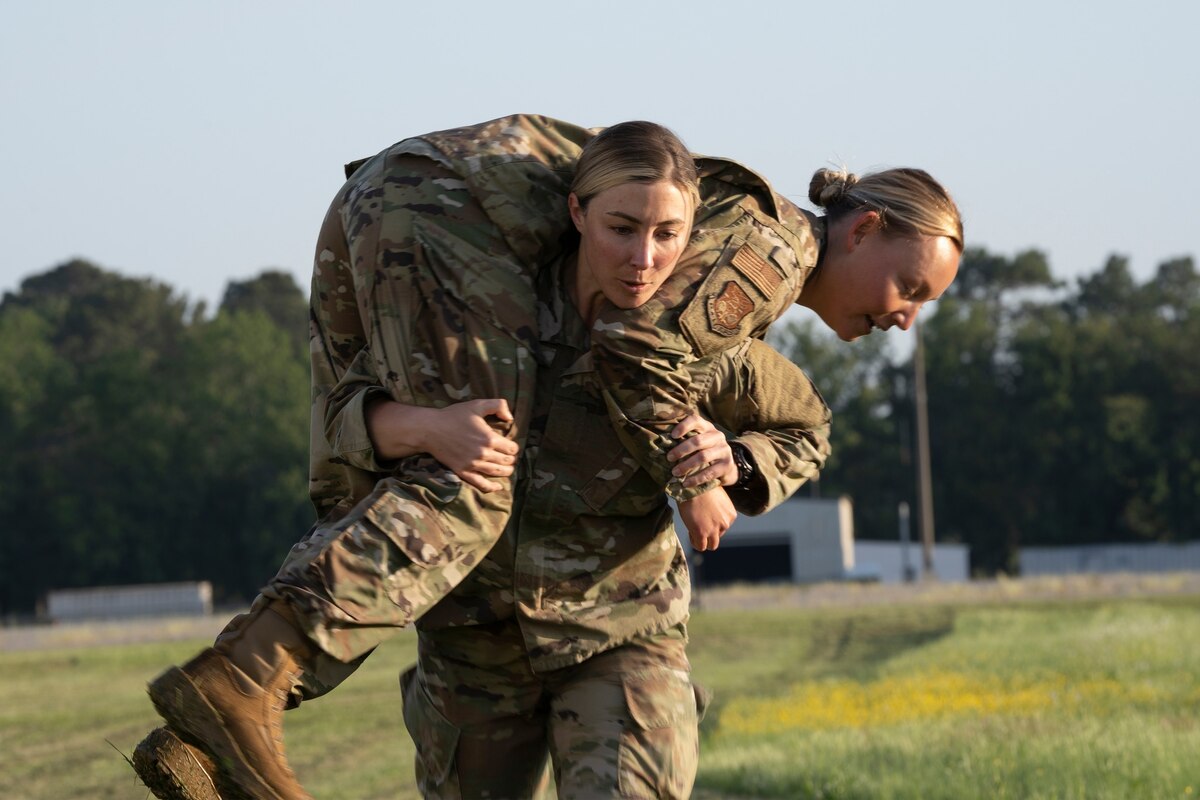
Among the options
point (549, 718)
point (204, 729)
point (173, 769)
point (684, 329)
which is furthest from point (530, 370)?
point (173, 769)

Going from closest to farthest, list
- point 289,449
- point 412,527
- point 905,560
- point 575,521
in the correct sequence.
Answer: point 412,527
point 575,521
point 905,560
point 289,449

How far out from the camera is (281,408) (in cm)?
8438

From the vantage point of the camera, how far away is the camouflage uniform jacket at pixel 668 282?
4.88m

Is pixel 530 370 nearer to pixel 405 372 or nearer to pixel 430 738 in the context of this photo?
pixel 405 372

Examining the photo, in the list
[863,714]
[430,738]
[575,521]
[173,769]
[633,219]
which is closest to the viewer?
[173,769]

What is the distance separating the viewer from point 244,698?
4391mm

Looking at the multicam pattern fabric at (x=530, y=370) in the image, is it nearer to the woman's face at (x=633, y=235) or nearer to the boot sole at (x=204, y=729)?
the woman's face at (x=633, y=235)

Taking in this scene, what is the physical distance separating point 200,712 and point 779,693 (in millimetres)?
14788

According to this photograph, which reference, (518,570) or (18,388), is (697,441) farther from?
(18,388)

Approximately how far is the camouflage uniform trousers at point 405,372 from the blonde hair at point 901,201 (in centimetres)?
103

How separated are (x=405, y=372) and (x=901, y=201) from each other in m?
1.51

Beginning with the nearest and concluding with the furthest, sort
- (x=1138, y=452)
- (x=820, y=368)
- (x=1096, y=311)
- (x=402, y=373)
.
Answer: (x=402, y=373), (x=1138, y=452), (x=820, y=368), (x=1096, y=311)

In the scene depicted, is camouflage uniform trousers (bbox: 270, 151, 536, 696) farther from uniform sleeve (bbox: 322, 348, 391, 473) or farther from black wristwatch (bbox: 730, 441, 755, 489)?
black wristwatch (bbox: 730, 441, 755, 489)

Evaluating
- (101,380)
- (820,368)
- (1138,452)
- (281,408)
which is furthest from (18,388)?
(1138,452)
